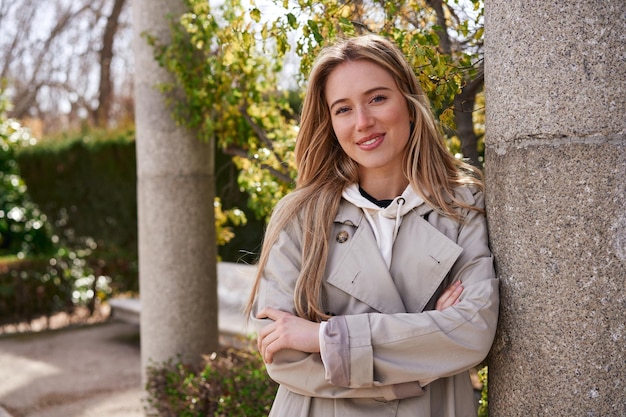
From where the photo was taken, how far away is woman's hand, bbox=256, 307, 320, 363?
6.02 ft

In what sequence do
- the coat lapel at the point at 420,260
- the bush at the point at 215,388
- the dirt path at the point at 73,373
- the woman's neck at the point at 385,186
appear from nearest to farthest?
1. the coat lapel at the point at 420,260
2. the woman's neck at the point at 385,186
3. the bush at the point at 215,388
4. the dirt path at the point at 73,373

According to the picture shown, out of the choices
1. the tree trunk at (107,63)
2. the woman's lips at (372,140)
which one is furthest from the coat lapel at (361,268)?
the tree trunk at (107,63)

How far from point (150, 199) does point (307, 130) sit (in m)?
2.25

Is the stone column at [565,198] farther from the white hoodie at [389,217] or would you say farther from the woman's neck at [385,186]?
the woman's neck at [385,186]

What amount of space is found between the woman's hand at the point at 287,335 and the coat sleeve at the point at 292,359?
3 centimetres

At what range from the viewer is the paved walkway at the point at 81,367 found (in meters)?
5.21

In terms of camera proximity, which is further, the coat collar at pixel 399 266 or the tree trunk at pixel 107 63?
the tree trunk at pixel 107 63

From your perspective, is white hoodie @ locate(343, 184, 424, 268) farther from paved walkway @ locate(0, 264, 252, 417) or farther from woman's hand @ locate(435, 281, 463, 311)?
paved walkway @ locate(0, 264, 252, 417)

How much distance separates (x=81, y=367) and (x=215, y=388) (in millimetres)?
3234

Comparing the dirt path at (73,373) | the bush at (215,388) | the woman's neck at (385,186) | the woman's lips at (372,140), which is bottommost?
the dirt path at (73,373)

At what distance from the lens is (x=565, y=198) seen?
1.64 m

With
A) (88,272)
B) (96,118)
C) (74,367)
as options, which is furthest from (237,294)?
(96,118)

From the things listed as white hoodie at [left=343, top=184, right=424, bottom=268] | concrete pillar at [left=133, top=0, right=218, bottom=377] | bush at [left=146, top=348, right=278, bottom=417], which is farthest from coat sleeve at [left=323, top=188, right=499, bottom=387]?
concrete pillar at [left=133, top=0, right=218, bottom=377]

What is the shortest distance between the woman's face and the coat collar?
230mm
